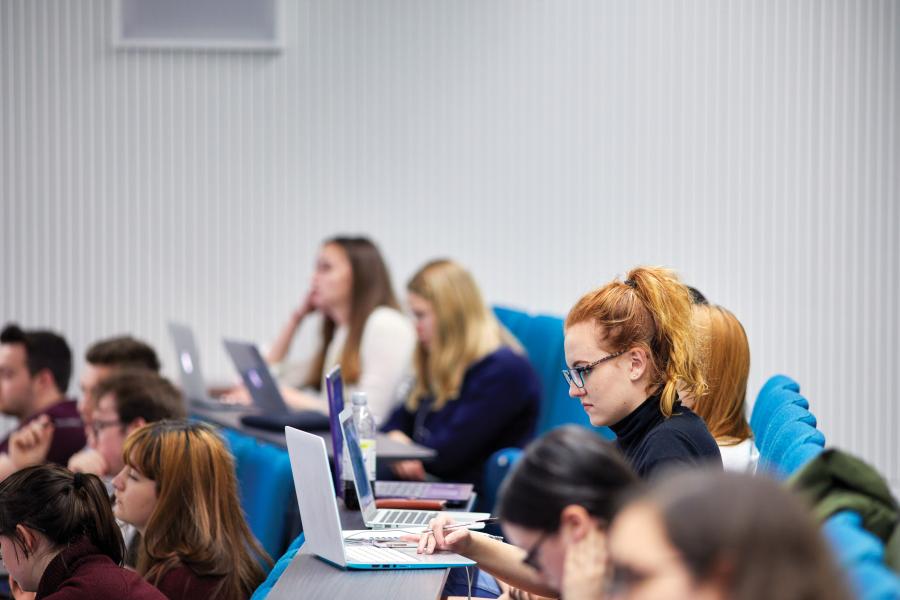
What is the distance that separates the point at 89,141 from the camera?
636cm

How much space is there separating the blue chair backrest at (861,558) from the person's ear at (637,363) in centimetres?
78

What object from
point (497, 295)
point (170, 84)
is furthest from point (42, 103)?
point (497, 295)

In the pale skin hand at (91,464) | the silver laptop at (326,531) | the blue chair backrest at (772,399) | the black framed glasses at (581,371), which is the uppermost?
the black framed glasses at (581,371)

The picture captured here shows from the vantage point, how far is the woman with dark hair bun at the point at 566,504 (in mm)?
1501

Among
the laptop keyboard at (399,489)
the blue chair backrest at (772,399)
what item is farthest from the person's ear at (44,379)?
the blue chair backrest at (772,399)

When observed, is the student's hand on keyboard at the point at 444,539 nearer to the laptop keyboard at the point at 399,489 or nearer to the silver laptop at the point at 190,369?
the laptop keyboard at the point at 399,489

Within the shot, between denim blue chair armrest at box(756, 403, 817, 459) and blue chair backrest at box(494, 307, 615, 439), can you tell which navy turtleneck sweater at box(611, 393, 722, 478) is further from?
blue chair backrest at box(494, 307, 615, 439)

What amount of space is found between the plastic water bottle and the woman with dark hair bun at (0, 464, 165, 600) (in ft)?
1.88

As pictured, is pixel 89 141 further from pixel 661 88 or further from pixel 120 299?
pixel 661 88

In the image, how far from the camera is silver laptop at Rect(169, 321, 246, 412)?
4945 millimetres

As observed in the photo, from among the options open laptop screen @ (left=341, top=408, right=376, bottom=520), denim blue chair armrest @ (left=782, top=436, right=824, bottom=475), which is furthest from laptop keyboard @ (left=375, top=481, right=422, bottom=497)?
denim blue chair armrest @ (left=782, top=436, right=824, bottom=475)

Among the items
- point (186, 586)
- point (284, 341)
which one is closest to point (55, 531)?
point (186, 586)

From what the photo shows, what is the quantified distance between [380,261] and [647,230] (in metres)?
1.70

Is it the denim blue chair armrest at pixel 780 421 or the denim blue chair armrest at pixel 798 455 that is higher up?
the denim blue chair armrest at pixel 798 455
